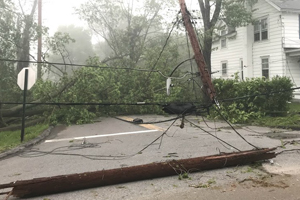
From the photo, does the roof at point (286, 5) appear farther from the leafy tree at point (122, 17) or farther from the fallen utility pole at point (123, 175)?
the fallen utility pole at point (123, 175)

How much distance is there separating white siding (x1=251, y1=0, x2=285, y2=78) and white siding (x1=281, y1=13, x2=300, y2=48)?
11.2 inches

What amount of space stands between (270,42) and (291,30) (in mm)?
1278

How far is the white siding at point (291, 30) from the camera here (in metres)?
15.3

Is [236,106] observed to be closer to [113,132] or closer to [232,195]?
[113,132]

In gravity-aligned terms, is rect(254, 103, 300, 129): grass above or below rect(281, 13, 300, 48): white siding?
below

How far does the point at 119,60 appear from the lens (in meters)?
15.8

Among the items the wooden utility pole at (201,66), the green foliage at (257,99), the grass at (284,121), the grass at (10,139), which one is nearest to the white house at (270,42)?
the green foliage at (257,99)

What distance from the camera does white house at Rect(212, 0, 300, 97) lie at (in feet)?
50.2

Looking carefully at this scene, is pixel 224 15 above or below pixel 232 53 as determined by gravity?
above

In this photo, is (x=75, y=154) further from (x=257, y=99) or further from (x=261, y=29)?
(x=261, y=29)

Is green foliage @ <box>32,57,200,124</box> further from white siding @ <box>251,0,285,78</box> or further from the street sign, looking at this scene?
white siding @ <box>251,0,285,78</box>

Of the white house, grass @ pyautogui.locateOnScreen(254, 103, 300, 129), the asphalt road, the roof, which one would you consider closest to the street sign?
the asphalt road

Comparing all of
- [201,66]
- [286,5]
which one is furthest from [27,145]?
[286,5]

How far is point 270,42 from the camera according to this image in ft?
52.7
